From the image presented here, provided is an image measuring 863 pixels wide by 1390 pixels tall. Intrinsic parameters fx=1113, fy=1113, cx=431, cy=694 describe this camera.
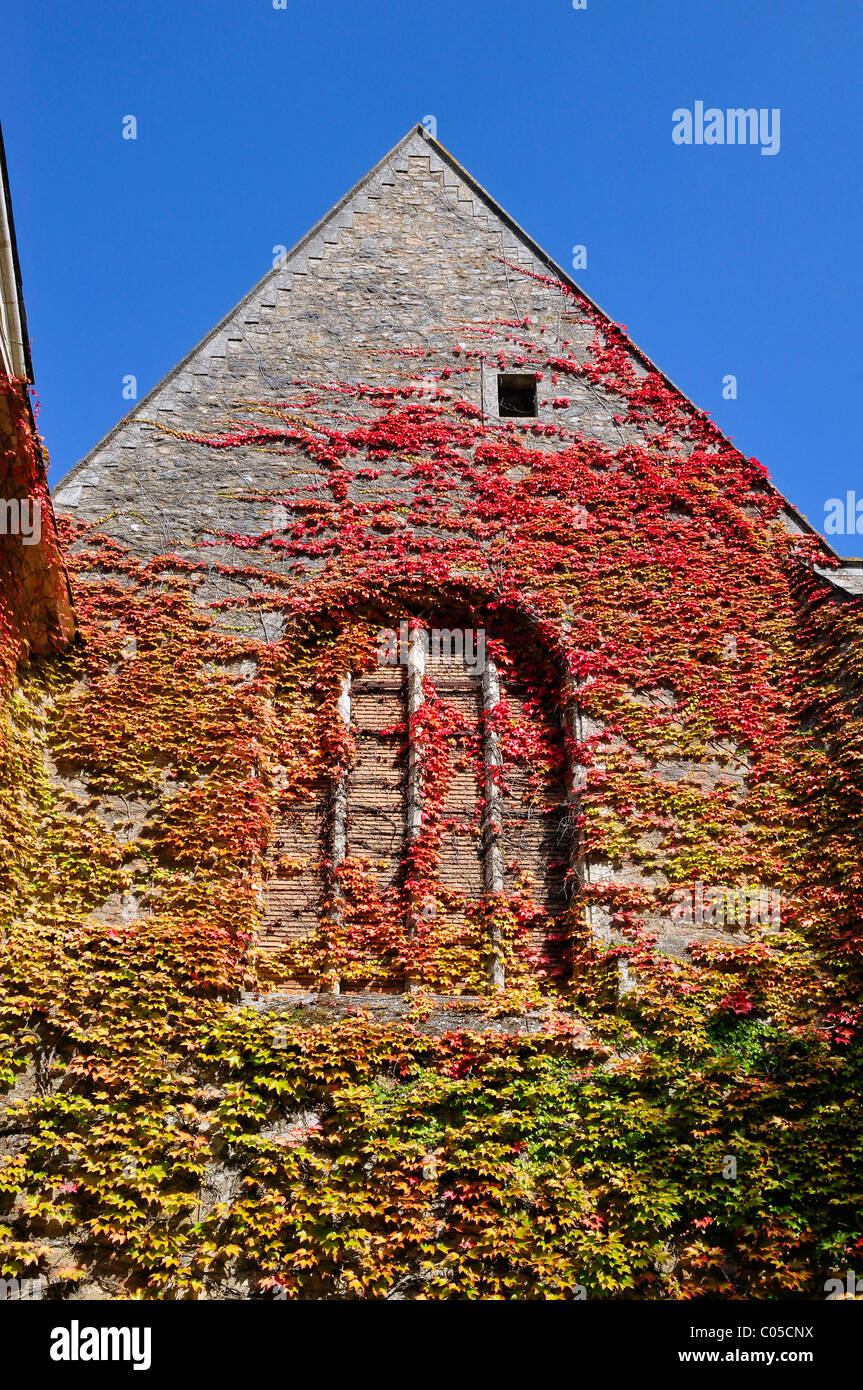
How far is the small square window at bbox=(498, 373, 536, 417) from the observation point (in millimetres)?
10508

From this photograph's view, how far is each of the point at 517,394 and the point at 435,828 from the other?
15.6ft

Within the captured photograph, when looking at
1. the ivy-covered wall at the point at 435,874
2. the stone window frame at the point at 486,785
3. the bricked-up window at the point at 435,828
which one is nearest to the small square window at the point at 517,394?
the ivy-covered wall at the point at 435,874

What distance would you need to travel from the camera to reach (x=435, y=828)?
794cm

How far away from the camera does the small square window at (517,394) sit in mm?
10508

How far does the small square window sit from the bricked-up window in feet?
8.64

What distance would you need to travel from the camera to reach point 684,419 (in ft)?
33.6

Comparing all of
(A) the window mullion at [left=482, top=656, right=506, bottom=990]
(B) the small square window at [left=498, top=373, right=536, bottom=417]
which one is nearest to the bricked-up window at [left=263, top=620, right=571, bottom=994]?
(A) the window mullion at [left=482, top=656, right=506, bottom=990]

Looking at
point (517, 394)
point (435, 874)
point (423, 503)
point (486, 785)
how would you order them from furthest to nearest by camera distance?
point (517, 394), point (423, 503), point (486, 785), point (435, 874)

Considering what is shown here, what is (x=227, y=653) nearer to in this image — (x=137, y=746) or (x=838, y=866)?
(x=137, y=746)

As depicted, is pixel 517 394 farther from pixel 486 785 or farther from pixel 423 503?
pixel 486 785

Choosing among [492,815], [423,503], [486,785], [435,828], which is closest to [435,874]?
[435,828]
